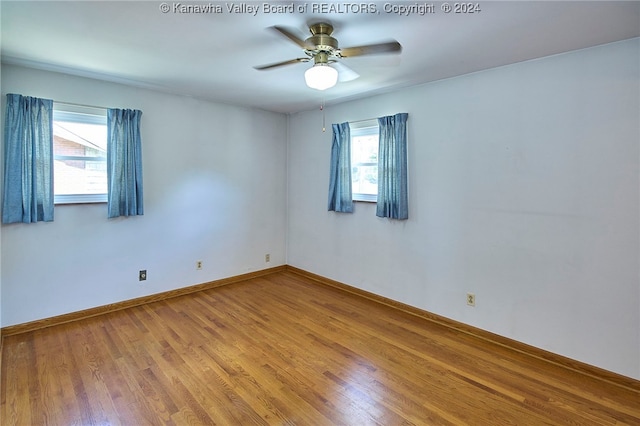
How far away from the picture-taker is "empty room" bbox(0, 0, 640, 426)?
6.81 feet

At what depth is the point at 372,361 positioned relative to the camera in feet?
8.48

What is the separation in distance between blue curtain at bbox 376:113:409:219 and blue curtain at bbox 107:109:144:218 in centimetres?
268

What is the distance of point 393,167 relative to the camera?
3.53 meters

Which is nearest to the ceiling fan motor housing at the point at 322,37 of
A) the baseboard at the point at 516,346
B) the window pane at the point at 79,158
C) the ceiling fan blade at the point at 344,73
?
the ceiling fan blade at the point at 344,73

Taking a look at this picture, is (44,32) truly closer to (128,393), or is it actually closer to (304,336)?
(128,393)

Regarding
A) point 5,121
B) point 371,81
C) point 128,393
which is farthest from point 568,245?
point 5,121

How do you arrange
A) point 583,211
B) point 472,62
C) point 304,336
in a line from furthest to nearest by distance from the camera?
point 304,336 → point 472,62 → point 583,211

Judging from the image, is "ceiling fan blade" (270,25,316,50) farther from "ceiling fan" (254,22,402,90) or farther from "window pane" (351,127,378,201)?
"window pane" (351,127,378,201)

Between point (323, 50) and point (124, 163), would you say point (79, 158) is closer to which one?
point (124, 163)

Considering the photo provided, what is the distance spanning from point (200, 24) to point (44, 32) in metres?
1.16

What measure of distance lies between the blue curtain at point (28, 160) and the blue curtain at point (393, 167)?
3.30m

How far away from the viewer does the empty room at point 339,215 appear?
207 cm

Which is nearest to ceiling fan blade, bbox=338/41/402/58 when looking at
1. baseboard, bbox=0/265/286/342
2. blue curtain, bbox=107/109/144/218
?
blue curtain, bbox=107/109/144/218

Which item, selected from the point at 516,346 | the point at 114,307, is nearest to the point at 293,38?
the point at 516,346
